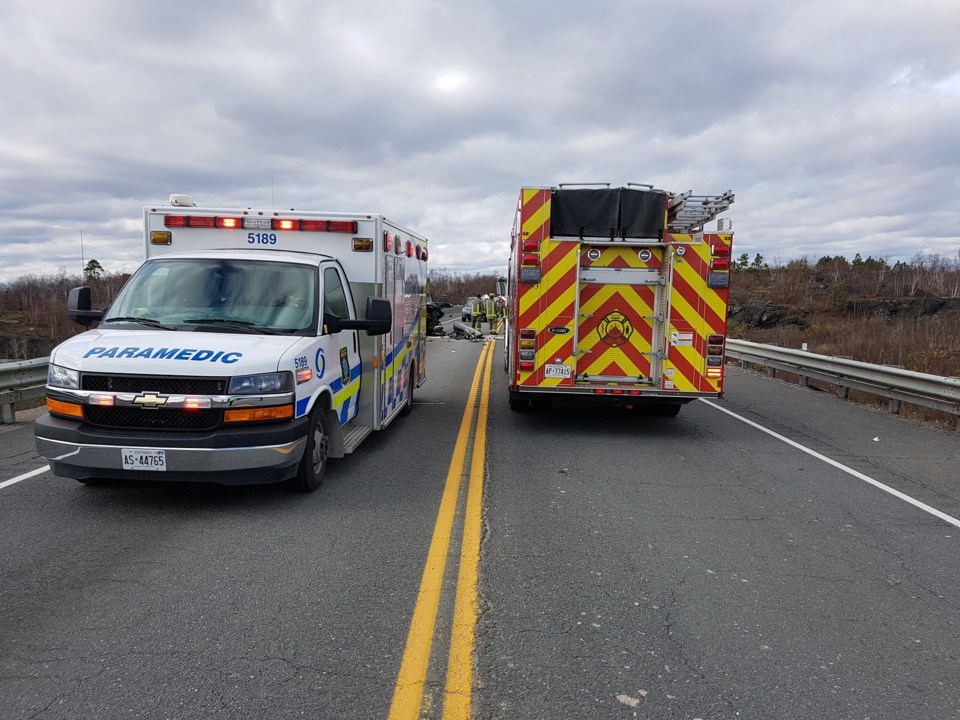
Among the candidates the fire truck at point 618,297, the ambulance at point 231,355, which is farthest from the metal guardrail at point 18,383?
the fire truck at point 618,297

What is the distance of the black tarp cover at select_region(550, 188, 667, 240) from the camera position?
910cm

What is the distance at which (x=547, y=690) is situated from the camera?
3.06m

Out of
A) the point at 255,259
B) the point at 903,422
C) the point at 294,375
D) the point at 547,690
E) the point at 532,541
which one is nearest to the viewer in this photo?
the point at 547,690

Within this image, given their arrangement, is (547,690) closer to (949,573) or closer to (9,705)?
(9,705)

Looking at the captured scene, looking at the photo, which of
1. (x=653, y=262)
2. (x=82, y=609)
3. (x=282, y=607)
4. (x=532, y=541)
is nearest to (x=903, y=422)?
(x=653, y=262)

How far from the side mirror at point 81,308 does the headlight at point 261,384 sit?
2.34m

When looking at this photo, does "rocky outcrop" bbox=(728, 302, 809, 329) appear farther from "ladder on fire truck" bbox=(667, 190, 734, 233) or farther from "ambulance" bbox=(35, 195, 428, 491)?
"ambulance" bbox=(35, 195, 428, 491)

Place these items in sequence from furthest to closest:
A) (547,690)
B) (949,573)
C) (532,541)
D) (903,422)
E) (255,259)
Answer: (903,422) → (255,259) → (532,541) → (949,573) → (547,690)

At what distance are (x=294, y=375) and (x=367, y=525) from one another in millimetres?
1294

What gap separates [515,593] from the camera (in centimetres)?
403

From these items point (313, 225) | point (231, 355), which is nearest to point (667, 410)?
point (313, 225)

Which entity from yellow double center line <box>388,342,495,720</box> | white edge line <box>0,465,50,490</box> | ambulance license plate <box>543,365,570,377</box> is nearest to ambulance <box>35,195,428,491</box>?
white edge line <box>0,465,50,490</box>

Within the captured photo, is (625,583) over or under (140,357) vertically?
under

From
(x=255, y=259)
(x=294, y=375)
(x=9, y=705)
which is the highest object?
(x=255, y=259)
